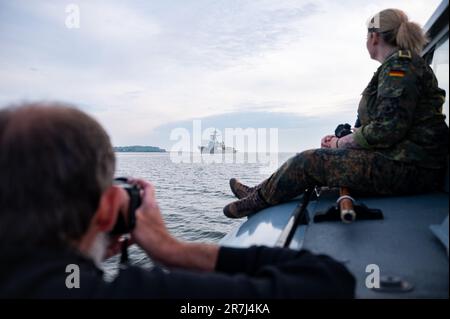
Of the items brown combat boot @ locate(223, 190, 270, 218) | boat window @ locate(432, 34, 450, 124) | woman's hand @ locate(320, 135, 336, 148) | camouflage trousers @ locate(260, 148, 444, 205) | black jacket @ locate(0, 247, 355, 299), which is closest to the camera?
black jacket @ locate(0, 247, 355, 299)

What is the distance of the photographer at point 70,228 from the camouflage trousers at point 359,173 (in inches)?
70.9

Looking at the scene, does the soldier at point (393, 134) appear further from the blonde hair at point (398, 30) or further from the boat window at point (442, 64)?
the boat window at point (442, 64)

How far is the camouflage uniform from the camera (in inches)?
104

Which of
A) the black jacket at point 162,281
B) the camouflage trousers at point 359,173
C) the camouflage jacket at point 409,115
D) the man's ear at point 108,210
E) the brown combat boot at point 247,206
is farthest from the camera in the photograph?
the brown combat boot at point 247,206

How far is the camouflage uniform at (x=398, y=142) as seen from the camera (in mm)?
2645

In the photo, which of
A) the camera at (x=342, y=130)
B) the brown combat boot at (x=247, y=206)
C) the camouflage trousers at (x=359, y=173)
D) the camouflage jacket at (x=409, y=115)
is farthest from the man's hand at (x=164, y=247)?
the camera at (x=342, y=130)

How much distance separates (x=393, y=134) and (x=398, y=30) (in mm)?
830

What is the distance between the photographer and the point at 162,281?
37.4 inches

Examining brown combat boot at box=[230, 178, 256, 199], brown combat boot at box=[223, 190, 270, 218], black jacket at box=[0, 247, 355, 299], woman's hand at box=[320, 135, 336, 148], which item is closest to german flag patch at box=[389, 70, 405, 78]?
woman's hand at box=[320, 135, 336, 148]

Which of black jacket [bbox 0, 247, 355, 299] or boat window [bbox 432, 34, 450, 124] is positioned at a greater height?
boat window [bbox 432, 34, 450, 124]

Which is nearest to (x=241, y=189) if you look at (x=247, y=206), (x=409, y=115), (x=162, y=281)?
(x=247, y=206)

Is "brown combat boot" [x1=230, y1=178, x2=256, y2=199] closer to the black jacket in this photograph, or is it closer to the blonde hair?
the blonde hair
